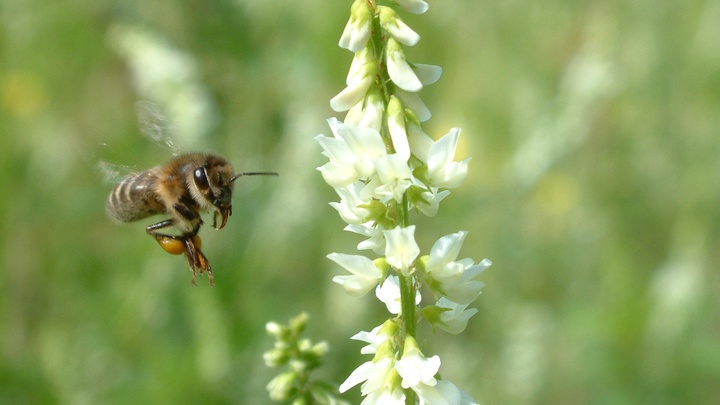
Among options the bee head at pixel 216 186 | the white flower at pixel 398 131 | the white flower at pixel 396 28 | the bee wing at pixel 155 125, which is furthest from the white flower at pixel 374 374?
the bee wing at pixel 155 125

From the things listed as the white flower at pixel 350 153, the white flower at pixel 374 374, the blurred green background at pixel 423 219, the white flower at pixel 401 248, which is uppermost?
the blurred green background at pixel 423 219

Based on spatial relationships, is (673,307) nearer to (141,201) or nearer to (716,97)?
(716,97)

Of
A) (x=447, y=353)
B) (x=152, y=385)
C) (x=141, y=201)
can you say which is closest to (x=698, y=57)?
(x=447, y=353)

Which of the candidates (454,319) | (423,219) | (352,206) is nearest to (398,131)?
(352,206)

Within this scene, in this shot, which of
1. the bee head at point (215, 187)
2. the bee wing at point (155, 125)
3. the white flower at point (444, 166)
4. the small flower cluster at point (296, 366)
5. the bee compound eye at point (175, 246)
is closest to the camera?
the white flower at point (444, 166)

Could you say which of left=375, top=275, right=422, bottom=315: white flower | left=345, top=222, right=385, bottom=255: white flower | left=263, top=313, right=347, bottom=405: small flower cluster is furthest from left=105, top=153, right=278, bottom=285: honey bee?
left=345, top=222, right=385, bottom=255: white flower

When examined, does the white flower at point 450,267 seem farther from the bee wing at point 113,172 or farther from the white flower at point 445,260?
the bee wing at point 113,172
